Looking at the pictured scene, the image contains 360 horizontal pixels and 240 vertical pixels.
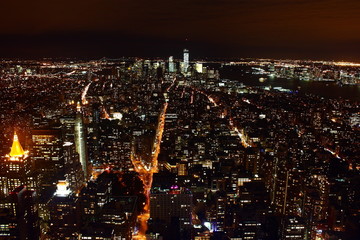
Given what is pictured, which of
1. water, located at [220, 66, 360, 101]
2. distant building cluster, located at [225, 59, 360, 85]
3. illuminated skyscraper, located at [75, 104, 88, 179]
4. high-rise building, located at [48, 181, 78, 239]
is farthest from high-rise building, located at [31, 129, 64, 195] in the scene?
distant building cluster, located at [225, 59, 360, 85]

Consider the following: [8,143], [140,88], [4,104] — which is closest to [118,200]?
[8,143]

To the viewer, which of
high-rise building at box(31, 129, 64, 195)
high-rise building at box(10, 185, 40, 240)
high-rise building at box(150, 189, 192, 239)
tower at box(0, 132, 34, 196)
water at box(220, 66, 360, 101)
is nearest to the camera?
high-rise building at box(10, 185, 40, 240)

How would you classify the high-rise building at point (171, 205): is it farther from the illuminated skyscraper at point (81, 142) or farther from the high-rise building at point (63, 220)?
the illuminated skyscraper at point (81, 142)

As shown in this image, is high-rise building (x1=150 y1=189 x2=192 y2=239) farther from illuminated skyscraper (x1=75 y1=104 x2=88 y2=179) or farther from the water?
the water

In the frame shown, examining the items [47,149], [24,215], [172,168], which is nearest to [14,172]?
Answer: [47,149]

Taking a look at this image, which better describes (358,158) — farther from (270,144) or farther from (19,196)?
(19,196)

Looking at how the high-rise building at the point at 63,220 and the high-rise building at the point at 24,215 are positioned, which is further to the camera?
the high-rise building at the point at 63,220

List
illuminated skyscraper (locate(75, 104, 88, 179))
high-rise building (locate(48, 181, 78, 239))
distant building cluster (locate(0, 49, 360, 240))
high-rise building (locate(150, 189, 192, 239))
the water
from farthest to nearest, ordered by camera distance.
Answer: the water → illuminated skyscraper (locate(75, 104, 88, 179)) → high-rise building (locate(150, 189, 192, 239)) → distant building cluster (locate(0, 49, 360, 240)) → high-rise building (locate(48, 181, 78, 239))

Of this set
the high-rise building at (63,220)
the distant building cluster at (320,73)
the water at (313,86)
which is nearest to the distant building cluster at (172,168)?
the high-rise building at (63,220)
